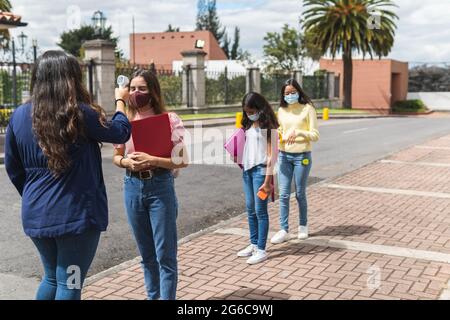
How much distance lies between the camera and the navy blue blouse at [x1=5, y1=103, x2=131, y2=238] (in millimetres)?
2984

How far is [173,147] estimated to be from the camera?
3709 millimetres

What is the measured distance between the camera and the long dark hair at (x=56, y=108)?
9.52 feet

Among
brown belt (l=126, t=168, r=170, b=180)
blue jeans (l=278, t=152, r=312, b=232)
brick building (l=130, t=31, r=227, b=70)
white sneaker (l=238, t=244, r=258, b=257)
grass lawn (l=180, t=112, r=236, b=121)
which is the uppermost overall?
brick building (l=130, t=31, r=227, b=70)

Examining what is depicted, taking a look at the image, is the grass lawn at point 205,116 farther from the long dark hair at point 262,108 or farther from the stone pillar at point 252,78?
the long dark hair at point 262,108

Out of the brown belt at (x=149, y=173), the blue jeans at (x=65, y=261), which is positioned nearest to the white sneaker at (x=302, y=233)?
the brown belt at (x=149, y=173)

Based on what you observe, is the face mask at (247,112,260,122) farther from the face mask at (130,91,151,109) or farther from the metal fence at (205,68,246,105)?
the metal fence at (205,68,246,105)

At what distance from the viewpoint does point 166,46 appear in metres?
63.4

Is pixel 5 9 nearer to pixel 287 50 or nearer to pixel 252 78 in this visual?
pixel 252 78

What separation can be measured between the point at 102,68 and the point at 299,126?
57.5 ft

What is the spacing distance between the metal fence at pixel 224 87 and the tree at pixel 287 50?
15.2 m

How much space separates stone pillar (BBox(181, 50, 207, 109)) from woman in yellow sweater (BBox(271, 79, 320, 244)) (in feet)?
76.2

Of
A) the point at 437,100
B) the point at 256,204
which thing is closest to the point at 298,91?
the point at 256,204

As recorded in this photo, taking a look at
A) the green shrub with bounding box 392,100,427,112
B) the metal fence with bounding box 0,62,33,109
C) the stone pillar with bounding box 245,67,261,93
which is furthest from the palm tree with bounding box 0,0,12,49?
the green shrub with bounding box 392,100,427,112
